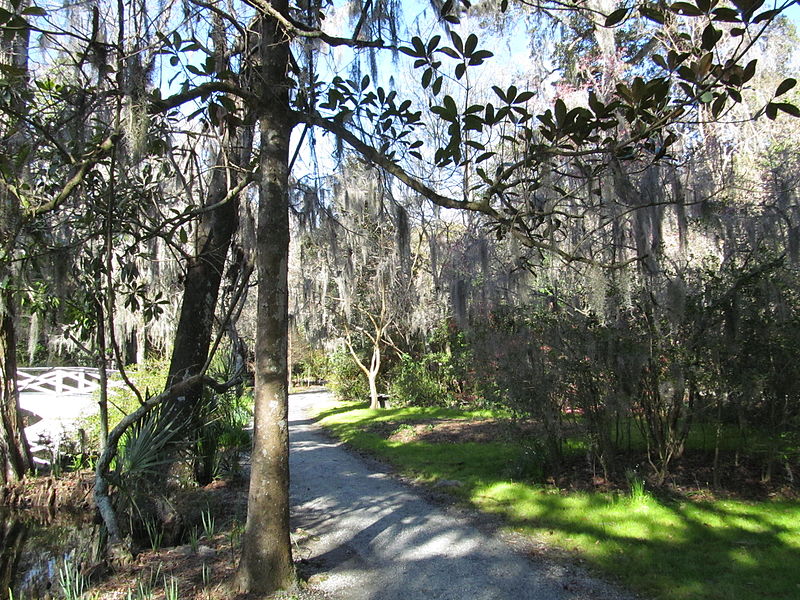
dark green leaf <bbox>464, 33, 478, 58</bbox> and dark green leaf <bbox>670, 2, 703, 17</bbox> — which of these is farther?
dark green leaf <bbox>464, 33, 478, 58</bbox>

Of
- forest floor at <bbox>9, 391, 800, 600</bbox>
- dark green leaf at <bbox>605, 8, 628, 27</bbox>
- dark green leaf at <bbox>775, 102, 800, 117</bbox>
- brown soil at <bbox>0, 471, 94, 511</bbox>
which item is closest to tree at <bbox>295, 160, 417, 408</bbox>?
forest floor at <bbox>9, 391, 800, 600</bbox>

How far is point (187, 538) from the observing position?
17.4ft

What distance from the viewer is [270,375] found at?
12.6 ft

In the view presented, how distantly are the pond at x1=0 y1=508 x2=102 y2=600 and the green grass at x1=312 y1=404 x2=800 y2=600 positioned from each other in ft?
13.4

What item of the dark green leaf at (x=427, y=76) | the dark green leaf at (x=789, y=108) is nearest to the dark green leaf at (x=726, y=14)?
the dark green leaf at (x=789, y=108)

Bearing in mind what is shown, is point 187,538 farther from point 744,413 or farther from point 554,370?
point 744,413

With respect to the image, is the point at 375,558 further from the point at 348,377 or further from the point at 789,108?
the point at 348,377

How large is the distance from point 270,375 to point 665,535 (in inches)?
149

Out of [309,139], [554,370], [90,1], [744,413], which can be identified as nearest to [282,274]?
[309,139]

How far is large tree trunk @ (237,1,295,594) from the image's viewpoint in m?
3.74

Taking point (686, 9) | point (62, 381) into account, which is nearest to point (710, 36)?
point (686, 9)

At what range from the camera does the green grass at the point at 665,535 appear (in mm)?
3859

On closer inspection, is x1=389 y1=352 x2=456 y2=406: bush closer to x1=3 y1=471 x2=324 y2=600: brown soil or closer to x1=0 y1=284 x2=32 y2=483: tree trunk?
x1=3 y1=471 x2=324 y2=600: brown soil

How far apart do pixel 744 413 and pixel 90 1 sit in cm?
719
